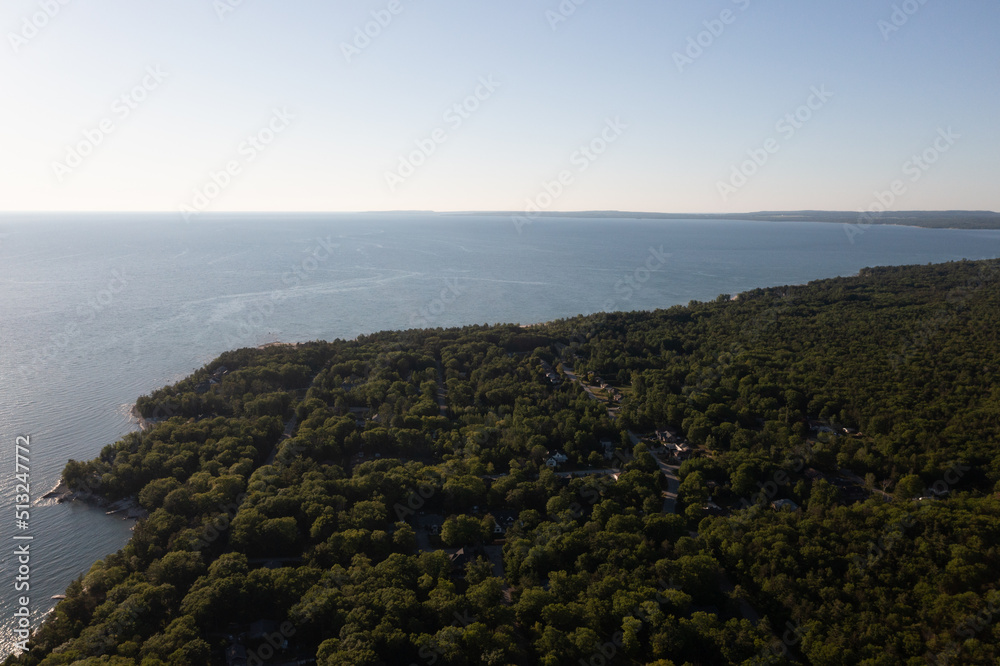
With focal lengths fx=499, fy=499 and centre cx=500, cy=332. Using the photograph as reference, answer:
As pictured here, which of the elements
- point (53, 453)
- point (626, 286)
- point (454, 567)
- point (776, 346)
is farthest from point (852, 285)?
point (53, 453)

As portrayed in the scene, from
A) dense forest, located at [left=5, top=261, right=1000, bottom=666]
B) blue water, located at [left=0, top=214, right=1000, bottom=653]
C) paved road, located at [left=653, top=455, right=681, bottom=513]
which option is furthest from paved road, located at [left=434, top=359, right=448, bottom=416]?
blue water, located at [left=0, top=214, right=1000, bottom=653]

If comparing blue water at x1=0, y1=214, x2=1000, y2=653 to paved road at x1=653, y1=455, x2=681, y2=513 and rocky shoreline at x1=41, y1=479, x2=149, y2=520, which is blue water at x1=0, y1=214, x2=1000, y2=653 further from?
paved road at x1=653, y1=455, x2=681, y2=513

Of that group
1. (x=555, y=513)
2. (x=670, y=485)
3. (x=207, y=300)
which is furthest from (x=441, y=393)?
(x=207, y=300)

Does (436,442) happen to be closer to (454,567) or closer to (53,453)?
(454,567)

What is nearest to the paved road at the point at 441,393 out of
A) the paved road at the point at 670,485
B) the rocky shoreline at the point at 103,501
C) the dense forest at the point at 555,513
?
the dense forest at the point at 555,513

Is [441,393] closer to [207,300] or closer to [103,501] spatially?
[103,501]

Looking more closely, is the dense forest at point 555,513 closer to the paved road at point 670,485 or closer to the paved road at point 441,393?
the paved road at point 670,485
